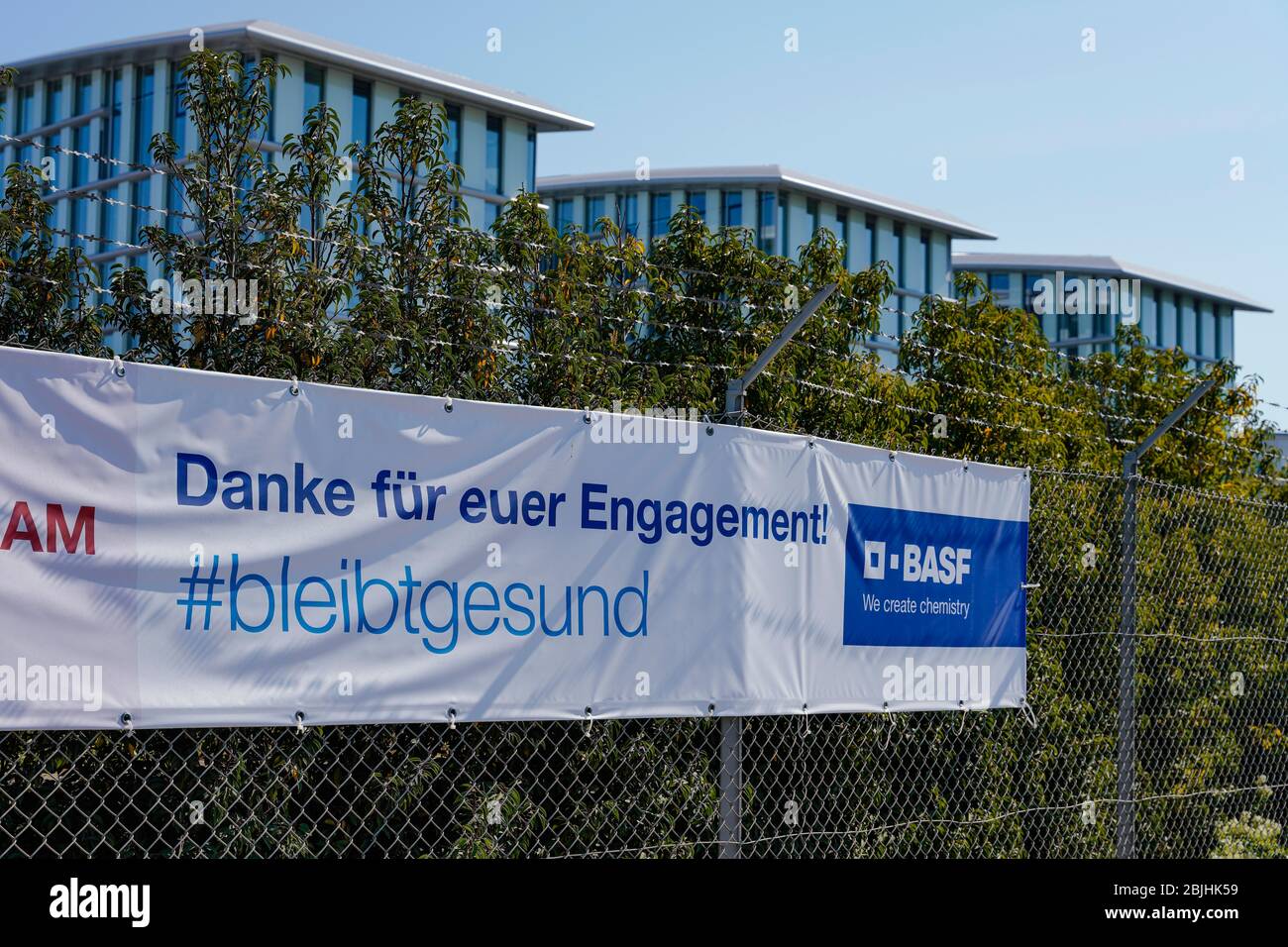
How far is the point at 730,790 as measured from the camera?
515 centimetres

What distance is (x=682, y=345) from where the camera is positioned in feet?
28.4

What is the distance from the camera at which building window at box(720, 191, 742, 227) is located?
55031mm

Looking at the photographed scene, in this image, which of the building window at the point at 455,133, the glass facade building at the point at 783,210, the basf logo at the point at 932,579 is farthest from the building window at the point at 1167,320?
the basf logo at the point at 932,579

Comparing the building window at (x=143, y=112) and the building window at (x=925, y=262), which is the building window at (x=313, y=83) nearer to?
the building window at (x=143, y=112)

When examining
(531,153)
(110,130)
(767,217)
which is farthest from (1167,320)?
(110,130)

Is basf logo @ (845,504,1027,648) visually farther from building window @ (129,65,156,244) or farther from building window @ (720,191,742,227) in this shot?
building window @ (720,191,742,227)

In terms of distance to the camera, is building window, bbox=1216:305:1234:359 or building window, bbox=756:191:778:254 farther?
building window, bbox=1216:305:1234:359

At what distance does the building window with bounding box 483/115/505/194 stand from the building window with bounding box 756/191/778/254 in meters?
10.7

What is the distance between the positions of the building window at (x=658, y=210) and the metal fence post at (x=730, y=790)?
5170 centimetres

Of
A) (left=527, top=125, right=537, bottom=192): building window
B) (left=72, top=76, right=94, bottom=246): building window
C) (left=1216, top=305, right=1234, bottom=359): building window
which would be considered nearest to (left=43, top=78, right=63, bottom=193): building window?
(left=72, top=76, right=94, bottom=246): building window

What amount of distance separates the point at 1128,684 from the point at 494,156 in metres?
43.0

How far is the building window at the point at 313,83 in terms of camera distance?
42.7 m

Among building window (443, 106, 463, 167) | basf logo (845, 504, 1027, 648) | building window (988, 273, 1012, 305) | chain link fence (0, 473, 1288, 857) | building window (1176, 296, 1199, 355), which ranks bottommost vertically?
chain link fence (0, 473, 1288, 857)
